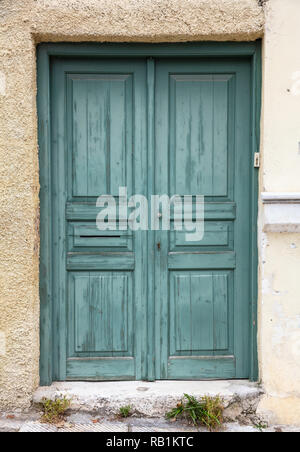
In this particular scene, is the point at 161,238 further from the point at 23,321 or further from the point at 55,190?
the point at 23,321

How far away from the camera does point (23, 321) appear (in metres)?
3.20

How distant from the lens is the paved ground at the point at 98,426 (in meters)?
3.03

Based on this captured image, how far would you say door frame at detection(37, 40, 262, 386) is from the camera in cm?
323

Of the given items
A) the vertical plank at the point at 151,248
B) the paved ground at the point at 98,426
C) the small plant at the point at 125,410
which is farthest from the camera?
the vertical plank at the point at 151,248

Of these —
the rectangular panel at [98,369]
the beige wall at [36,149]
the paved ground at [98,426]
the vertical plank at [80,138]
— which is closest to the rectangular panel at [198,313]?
the beige wall at [36,149]

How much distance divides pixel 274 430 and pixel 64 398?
1.39 m

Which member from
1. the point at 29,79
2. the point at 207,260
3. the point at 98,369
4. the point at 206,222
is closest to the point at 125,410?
the point at 98,369

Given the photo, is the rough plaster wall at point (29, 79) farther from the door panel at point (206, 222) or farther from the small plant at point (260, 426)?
the small plant at point (260, 426)

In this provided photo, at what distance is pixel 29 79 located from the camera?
313 centimetres

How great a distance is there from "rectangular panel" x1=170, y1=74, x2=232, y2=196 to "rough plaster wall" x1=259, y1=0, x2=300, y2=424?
331 mm

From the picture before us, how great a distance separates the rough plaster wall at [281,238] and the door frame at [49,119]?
0.40 feet

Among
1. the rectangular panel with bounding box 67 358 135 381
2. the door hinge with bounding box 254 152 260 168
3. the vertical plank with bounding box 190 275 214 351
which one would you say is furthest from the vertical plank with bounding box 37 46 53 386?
the door hinge with bounding box 254 152 260 168

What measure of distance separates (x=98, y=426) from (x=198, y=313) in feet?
3.32

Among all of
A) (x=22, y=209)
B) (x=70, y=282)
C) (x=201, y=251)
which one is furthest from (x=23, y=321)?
(x=201, y=251)
